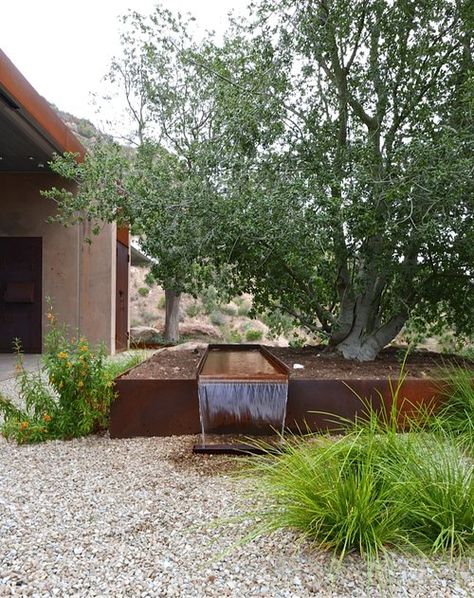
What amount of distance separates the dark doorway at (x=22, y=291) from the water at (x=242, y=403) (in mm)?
6942

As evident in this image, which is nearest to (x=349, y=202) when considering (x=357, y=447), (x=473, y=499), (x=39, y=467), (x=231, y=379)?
(x=231, y=379)

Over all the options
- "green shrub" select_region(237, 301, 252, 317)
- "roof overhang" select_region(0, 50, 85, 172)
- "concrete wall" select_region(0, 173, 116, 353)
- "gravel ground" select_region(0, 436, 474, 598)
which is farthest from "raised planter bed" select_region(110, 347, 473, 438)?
"green shrub" select_region(237, 301, 252, 317)

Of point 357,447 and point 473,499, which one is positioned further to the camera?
point 357,447

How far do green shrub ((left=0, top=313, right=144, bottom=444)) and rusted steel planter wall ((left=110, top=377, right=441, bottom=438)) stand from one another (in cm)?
14

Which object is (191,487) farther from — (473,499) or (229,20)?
(229,20)

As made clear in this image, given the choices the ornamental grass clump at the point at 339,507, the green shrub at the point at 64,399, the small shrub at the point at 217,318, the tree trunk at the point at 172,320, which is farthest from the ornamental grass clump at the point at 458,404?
the small shrub at the point at 217,318

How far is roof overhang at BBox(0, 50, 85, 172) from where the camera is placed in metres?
5.52

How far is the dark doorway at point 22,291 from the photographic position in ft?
30.1

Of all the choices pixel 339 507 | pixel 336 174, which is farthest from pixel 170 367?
pixel 339 507

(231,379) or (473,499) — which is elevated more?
(231,379)

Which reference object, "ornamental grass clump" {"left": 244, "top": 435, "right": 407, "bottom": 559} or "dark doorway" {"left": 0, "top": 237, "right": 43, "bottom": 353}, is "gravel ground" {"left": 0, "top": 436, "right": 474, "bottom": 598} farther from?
"dark doorway" {"left": 0, "top": 237, "right": 43, "bottom": 353}

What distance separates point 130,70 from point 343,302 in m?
10.4

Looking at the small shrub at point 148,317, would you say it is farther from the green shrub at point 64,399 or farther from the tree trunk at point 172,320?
the green shrub at point 64,399

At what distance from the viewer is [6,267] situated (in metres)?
9.30
